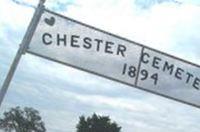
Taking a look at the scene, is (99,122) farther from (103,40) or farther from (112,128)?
(103,40)

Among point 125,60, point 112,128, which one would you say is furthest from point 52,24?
point 112,128

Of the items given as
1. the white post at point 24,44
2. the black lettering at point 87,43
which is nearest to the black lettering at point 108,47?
the black lettering at point 87,43

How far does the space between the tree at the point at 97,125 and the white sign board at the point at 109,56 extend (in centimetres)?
8075

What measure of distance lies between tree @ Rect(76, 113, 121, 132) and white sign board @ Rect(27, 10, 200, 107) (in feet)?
265

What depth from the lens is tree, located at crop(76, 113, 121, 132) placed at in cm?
9062

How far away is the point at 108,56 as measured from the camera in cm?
873


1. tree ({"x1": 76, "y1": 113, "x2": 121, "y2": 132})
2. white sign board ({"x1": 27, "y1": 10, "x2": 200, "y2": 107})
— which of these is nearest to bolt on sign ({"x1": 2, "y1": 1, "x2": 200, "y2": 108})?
white sign board ({"x1": 27, "y1": 10, "x2": 200, "y2": 107})

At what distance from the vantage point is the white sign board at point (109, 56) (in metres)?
8.55

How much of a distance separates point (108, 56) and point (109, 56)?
1cm

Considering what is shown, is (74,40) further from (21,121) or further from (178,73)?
(21,121)

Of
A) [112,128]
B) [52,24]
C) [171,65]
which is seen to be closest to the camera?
[52,24]

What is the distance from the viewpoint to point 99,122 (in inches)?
3607

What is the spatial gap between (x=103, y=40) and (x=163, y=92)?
131 cm

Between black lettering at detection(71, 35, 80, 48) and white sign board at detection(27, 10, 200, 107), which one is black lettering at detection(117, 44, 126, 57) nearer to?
white sign board at detection(27, 10, 200, 107)
